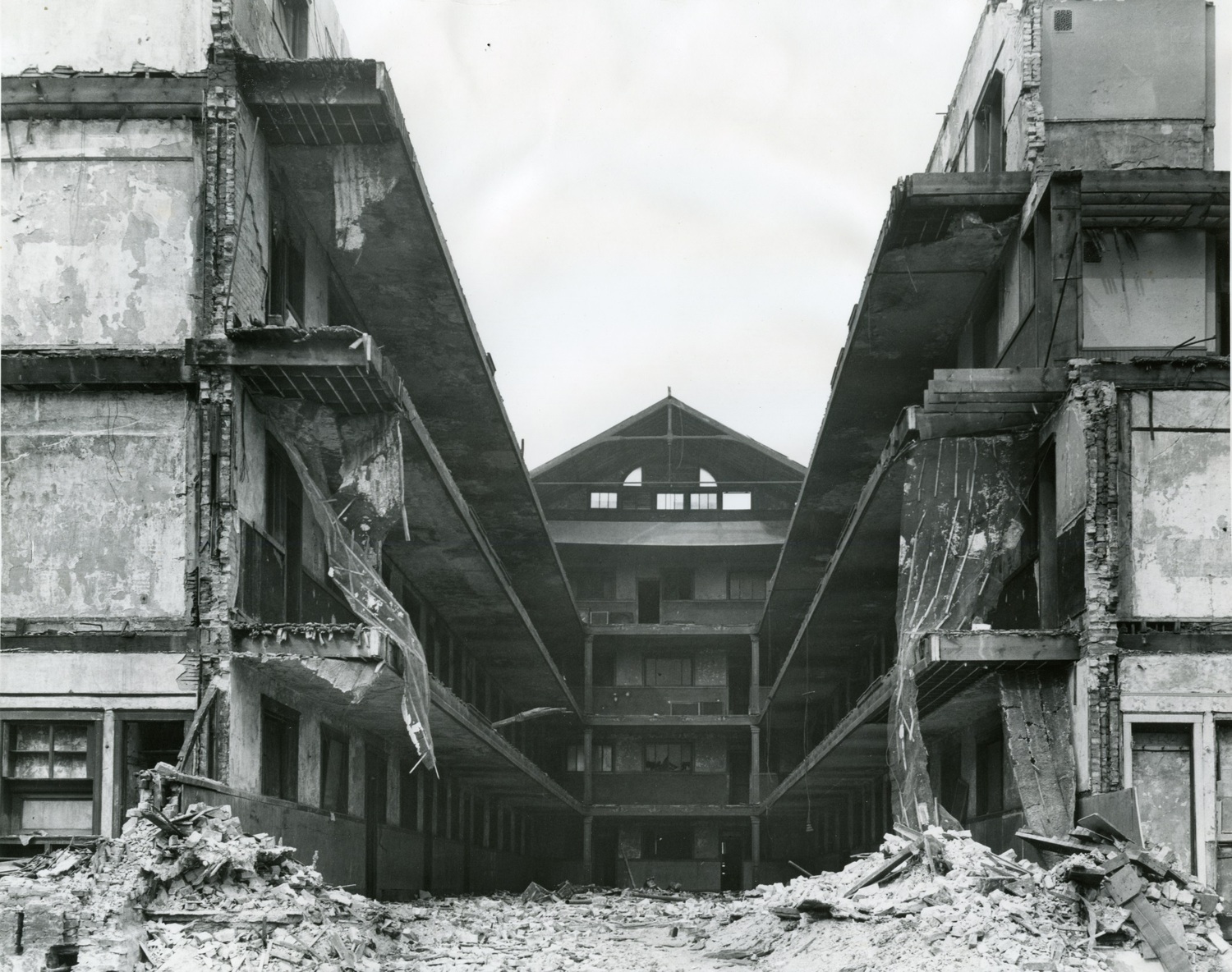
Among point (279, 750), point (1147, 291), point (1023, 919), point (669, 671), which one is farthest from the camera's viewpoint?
point (669, 671)

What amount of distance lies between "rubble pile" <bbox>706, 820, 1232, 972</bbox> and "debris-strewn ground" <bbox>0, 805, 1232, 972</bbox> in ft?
0.06

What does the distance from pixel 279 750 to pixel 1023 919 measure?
907 cm

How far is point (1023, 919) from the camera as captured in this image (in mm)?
13406

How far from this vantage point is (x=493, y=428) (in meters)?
26.5

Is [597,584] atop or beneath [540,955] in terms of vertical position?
atop

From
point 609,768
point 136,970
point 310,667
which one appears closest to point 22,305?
point 310,667

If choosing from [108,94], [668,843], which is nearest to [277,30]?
[108,94]

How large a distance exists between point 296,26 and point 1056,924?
49.9ft

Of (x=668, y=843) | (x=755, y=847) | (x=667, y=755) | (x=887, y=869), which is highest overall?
(x=887, y=869)

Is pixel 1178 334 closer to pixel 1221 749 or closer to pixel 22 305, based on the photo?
pixel 1221 749

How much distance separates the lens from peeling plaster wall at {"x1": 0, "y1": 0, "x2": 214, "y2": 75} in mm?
16984

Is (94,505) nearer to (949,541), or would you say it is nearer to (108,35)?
(108,35)

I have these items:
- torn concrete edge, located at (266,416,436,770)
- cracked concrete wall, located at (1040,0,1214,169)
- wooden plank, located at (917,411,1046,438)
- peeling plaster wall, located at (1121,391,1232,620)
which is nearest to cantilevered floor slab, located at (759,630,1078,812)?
peeling plaster wall, located at (1121,391,1232,620)

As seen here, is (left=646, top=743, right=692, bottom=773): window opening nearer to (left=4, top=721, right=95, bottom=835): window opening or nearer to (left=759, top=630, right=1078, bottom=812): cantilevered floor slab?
(left=759, top=630, right=1078, bottom=812): cantilevered floor slab
